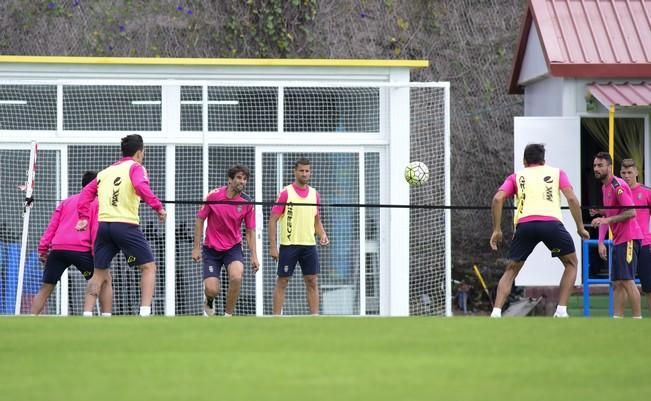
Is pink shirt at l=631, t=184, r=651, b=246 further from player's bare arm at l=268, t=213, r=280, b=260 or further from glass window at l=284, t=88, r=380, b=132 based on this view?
glass window at l=284, t=88, r=380, b=132

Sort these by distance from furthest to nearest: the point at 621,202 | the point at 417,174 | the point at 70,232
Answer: the point at 417,174
the point at 70,232
the point at 621,202

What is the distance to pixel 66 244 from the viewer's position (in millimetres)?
16219

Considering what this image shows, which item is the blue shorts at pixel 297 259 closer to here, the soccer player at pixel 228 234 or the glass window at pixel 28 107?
the soccer player at pixel 228 234

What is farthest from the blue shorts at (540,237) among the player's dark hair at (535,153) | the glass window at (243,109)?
the glass window at (243,109)

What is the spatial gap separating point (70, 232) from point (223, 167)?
416cm

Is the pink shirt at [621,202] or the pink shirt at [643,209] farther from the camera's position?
the pink shirt at [643,209]

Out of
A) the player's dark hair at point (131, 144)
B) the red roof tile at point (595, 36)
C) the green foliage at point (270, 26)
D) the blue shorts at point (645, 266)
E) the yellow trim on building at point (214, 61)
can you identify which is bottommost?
the blue shorts at point (645, 266)

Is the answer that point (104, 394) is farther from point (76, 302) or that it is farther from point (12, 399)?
point (76, 302)

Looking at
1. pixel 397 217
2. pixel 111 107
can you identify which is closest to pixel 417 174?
pixel 397 217

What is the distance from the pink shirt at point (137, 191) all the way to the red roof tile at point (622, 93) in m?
7.22

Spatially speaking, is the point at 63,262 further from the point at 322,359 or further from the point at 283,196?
the point at 322,359

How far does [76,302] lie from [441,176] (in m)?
5.66

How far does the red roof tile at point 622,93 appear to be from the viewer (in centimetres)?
1967

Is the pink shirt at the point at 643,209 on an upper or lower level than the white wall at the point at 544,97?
lower
